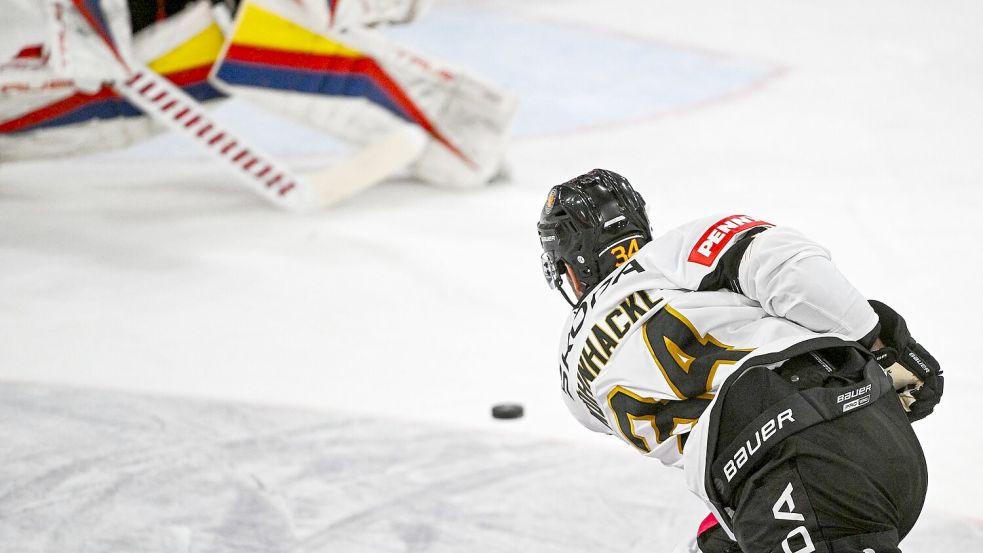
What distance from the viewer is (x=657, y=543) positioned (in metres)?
3.22

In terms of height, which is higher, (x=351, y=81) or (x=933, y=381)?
(x=933, y=381)

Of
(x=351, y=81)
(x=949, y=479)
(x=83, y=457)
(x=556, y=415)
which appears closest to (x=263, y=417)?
(x=83, y=457)

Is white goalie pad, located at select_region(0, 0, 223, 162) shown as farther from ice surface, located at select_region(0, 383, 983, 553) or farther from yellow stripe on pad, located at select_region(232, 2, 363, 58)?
ice surface, located at select_region(0, 383, 983, 553)

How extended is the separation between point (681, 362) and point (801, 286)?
0.76 feet

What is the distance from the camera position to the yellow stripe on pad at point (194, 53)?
21.4 ft

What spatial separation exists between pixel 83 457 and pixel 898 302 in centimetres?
332

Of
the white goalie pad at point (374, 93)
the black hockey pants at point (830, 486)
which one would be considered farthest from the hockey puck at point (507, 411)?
the white goalie pad at point (374, 93)

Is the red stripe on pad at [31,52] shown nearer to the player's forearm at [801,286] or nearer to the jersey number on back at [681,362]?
the jersey number on back at [681,362]

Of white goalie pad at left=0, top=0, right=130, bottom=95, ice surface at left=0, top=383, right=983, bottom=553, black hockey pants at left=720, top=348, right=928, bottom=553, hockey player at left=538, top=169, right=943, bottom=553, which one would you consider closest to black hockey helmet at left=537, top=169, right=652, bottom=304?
hockey player at left=538, top=169, right=943, bottom=553

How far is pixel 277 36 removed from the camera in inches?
262

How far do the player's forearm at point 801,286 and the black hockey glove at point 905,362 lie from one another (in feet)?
0.51

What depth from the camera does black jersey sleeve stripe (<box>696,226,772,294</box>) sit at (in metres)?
1.99

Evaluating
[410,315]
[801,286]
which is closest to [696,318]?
[801,286]

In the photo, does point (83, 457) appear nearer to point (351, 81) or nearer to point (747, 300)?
point (747, 300)
